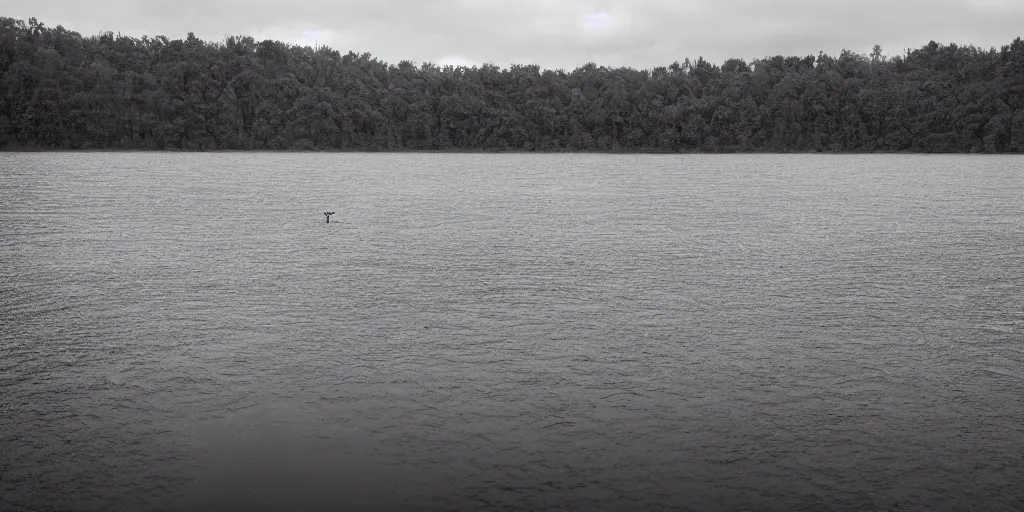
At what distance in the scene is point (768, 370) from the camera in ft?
55.0

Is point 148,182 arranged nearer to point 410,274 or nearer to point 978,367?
point 410,274

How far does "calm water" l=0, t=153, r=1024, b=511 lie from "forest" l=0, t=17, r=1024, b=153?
14466cm

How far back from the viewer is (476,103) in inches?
7461

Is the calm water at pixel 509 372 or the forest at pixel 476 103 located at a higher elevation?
the forest at pixel 476 103

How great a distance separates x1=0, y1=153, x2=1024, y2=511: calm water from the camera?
11786mm

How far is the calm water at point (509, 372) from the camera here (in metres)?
11.8

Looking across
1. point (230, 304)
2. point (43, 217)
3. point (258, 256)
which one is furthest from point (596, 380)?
point (43, 217)

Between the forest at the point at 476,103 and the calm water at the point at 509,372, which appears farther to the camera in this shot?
the forest at the point at 476,103

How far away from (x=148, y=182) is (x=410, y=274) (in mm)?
56009

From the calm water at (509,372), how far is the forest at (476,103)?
145 metres

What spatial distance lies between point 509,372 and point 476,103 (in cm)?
17649

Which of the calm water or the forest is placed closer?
the calm water

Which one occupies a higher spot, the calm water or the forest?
the forest

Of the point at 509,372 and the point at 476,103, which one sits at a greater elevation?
the point at 476,103
